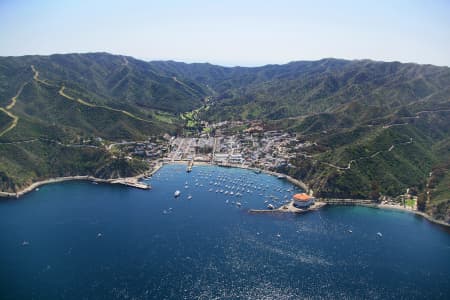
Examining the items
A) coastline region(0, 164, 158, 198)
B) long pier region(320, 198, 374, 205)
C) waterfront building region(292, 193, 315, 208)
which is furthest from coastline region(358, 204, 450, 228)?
coastline region(0, 164, 158, 198)

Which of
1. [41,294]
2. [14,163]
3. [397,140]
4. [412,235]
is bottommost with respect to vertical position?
[41,294]

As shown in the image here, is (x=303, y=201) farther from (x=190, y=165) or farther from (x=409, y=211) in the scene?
(x=190, y=165)

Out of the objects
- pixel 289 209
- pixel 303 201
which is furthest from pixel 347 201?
pixel 289 209

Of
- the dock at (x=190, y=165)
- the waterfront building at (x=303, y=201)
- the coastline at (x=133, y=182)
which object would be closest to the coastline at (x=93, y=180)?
the coastline at (x=133, y=182)

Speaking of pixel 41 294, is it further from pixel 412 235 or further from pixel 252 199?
pixel 412 235

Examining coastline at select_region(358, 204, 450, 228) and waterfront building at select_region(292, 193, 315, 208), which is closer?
coastline at select_region(358, 204, 450, 228)

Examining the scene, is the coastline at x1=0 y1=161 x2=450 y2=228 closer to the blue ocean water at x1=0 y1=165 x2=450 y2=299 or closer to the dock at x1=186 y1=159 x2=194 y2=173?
the dock at x1=186 y1=159 x2=194 y2=173

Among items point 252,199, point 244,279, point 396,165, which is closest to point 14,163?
point 252,199

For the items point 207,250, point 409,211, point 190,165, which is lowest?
point 207,250
